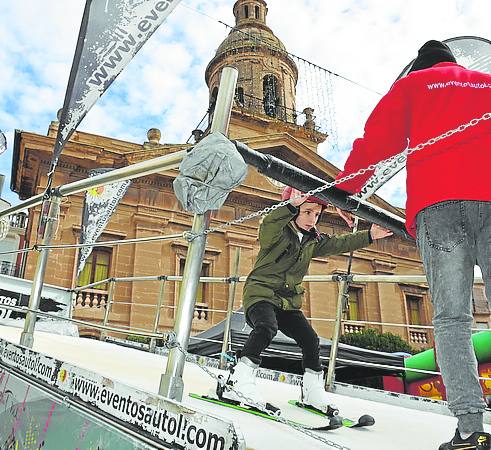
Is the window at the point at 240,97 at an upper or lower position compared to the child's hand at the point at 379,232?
upper

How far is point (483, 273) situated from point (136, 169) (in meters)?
1.40

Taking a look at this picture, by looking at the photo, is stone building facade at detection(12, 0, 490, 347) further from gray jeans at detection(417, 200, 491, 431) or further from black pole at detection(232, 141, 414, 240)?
gray jeans at detection(417, 200, 491, 431)

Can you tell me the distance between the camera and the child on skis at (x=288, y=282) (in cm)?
240

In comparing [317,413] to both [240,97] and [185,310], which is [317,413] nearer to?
[185,310]

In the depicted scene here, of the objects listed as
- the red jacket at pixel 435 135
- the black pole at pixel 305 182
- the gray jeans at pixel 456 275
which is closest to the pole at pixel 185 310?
the black pole at pixel 305 182

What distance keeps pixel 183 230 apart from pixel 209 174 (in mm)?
14811

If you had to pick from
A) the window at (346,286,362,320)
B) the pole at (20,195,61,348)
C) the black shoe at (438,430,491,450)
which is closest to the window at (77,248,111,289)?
the window at (346,286,362,320)

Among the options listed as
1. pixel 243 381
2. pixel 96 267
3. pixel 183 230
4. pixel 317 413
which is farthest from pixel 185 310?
pixel 183 230

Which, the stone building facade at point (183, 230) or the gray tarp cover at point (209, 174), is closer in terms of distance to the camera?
the gray tarp cover at point (209, 174)

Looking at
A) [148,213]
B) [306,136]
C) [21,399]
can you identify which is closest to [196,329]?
[148,213]

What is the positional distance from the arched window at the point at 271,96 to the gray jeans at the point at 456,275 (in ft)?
66.6

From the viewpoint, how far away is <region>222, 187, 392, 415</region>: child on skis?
2.40 meters

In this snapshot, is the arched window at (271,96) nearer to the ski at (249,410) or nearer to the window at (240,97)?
the window at (240,97)

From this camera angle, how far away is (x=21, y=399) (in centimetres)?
200
